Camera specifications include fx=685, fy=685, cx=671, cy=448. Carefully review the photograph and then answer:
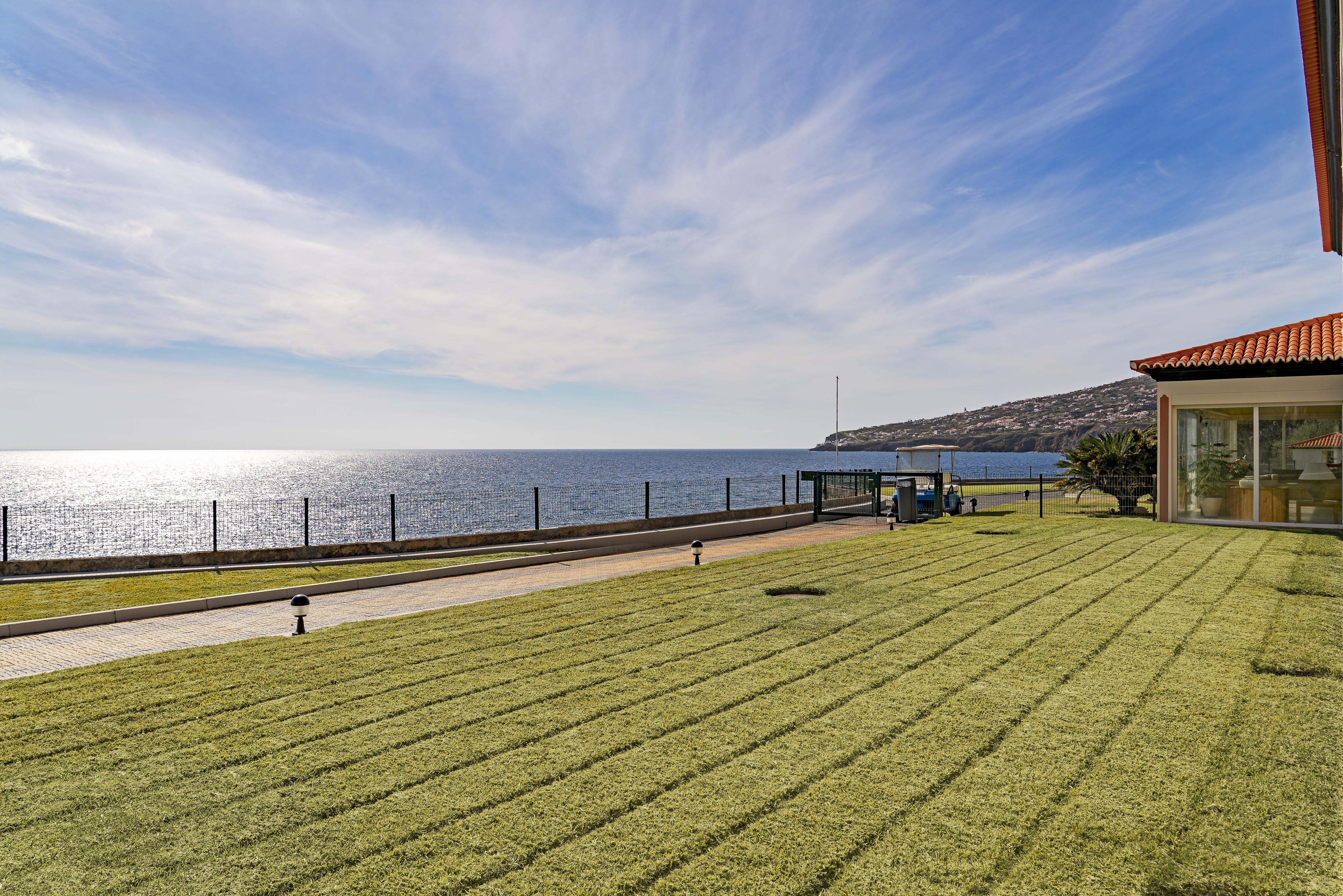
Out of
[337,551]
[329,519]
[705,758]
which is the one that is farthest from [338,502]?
[705,758]

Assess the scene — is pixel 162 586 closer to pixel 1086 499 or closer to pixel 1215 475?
pixel 1215 475

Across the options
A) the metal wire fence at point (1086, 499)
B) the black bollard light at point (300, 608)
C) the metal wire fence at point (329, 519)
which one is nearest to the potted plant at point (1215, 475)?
the metal wire fence at point (1086, 499)

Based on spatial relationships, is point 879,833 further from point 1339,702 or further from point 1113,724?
point 1339,702

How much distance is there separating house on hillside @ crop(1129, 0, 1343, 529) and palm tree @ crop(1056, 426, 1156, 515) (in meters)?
4.43

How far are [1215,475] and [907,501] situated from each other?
7.63m

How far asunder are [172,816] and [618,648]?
13.0 feet

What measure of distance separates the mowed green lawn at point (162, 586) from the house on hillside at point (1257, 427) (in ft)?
55.6

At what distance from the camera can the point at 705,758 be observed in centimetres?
445

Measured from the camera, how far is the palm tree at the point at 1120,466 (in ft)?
74.1

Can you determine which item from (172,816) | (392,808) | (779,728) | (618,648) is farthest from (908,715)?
(172,816)

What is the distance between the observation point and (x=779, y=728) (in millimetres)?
4918

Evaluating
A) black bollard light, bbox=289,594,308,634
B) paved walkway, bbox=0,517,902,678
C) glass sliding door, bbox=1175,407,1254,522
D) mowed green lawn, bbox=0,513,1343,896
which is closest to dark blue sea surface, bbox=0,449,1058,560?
paved walkway, bbox=0,517,902,678

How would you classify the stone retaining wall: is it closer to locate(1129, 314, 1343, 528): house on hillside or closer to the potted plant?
locate(1129, 314, 1343, 528): house on hillside

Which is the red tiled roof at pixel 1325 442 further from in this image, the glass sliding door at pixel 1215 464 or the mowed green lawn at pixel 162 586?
the mowed green lawn at pixel 162 586
